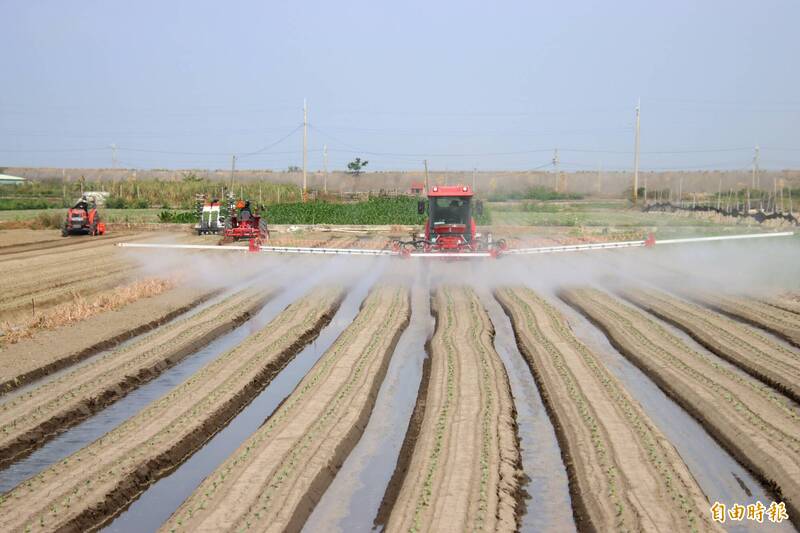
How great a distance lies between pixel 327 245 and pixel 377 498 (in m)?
27.9

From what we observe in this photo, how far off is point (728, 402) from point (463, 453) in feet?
12.7

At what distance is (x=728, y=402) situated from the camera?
11328 mm

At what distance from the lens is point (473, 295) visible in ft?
71.6

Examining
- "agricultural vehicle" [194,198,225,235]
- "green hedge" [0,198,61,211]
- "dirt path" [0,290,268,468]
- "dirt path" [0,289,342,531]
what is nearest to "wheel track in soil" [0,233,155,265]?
"agricultural vehicle" [194,198,225,235]

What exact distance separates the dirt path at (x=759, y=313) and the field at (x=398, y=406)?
77 mm

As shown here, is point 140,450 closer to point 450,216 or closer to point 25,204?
point 450,216

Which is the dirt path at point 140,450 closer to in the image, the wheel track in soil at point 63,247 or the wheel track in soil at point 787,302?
the wheel track in soil at point 787,302

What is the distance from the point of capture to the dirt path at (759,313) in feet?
54.3

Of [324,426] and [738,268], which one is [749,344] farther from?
[738,268]

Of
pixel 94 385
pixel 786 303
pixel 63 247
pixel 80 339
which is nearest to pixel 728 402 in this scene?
pixel 94 385

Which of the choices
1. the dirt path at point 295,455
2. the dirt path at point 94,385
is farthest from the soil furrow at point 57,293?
the dirt path at point 295,455

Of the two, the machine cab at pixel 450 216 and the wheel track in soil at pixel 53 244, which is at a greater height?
the machine cab at pixel 450 216

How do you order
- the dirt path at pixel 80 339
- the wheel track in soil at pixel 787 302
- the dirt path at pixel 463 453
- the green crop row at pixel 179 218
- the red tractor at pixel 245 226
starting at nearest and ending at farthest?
the dirt path at pixel 463 453, the dirt path at pixel 80 339, the wheel track in soil at pixel 787 302, the red tractor at pixel 245 226, the green crop row at pixel 179 218

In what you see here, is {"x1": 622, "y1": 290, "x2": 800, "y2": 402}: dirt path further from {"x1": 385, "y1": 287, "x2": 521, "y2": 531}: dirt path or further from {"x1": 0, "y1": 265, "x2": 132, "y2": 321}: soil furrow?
{"x1": 0, "y1": 265, "x2": 132, "y2": 321}: soil furrow
